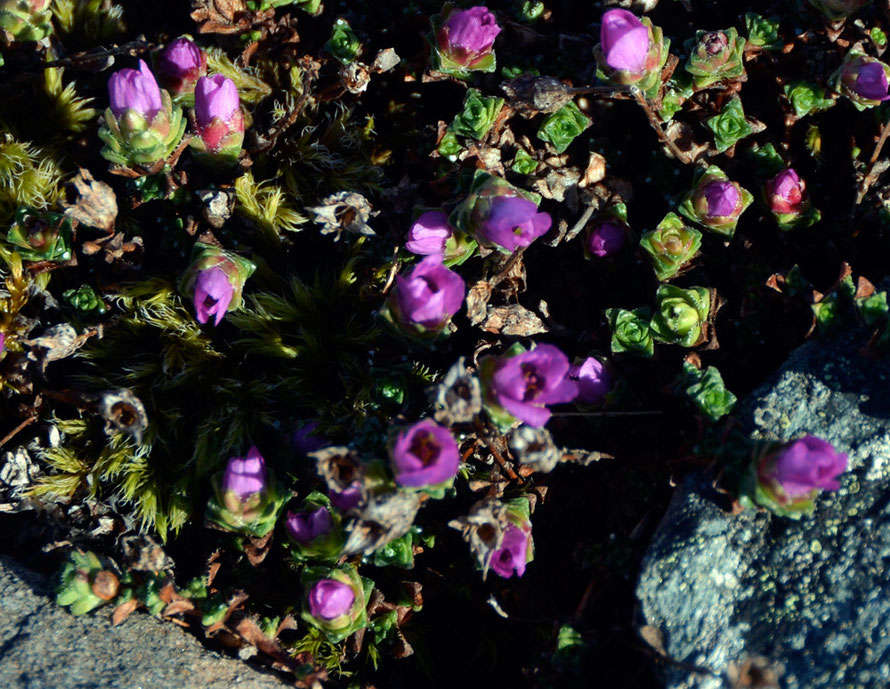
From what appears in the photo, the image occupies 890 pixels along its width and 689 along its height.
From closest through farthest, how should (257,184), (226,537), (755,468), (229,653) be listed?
(755,468), (229,653), (226,537), (257,184)

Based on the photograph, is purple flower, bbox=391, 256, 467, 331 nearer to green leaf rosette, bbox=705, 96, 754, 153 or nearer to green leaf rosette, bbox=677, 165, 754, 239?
green leaf rosette, bbox=677, 165, 754, 239

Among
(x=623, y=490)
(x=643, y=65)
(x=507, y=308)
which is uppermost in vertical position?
(x=643, y=65)

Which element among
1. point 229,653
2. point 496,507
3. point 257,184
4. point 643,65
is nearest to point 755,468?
point 496,507

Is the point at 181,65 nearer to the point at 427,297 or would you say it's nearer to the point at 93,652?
the point at 427,297

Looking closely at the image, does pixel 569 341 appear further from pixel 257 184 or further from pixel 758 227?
pixel 257 184

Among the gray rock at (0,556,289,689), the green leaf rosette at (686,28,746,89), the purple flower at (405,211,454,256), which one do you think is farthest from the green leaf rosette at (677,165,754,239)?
the gray rock at (0,556,289,689)
